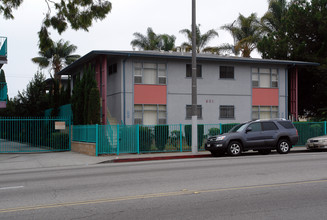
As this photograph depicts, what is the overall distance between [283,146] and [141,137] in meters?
7.42

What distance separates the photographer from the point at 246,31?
47125 mm

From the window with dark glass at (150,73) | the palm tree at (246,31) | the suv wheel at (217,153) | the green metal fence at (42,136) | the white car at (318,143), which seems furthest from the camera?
the palm tree at (246,31)

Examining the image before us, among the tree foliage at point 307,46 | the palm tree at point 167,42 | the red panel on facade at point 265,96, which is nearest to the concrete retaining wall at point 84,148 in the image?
the red panel on facade at point 265,96

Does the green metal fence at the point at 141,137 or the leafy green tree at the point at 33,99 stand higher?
the leafy green tree at the point at 33,99

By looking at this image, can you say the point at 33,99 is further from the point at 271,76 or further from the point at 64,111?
the point at 271,76

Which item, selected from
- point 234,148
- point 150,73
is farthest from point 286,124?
point 150,73

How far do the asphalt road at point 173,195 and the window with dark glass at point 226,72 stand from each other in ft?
58.5

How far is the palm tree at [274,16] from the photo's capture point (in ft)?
151

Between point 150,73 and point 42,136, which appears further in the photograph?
point 150,73

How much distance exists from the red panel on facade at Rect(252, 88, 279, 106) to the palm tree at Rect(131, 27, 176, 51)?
19.6 meters

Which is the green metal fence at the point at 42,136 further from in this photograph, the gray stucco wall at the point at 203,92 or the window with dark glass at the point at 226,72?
the window with dark glass at the point at 226,72

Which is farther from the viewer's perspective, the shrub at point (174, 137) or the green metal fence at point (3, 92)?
the green metal fence at point (3, 92)

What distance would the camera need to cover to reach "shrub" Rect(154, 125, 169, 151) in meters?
21.6

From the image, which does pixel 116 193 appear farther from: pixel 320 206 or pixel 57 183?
pixel 320 206
